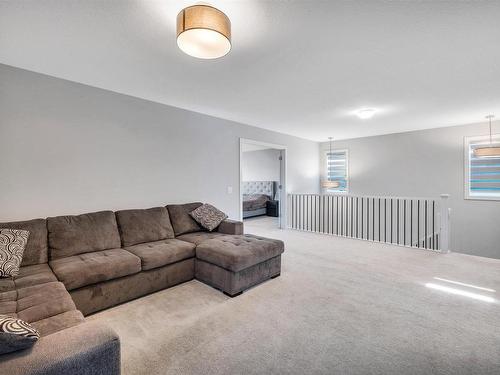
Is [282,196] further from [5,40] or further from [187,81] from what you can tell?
[5,40]

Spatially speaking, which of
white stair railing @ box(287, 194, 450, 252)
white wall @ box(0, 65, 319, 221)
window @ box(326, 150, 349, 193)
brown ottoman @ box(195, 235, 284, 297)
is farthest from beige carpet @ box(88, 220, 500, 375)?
window @ box(326, 150, 349, 193)

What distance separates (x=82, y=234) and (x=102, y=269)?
68 cm

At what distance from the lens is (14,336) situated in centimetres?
101

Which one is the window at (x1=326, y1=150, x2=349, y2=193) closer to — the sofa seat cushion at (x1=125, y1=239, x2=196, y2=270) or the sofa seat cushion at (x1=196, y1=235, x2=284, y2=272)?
the sofa seat cushion at (x1=196, y1=235, x2=284, y2=272)

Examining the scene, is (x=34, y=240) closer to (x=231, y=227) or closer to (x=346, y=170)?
(x=231, y=227)

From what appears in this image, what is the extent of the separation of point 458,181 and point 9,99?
25.4 feet

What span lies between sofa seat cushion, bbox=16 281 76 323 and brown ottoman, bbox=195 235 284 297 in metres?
1.38

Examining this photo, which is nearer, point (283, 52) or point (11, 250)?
point (11, 250)

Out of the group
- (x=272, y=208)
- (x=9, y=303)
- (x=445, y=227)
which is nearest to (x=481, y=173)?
(x=445, y=227)

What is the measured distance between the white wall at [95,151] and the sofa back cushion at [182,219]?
10.4 inches

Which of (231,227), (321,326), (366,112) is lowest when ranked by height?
(321,326)

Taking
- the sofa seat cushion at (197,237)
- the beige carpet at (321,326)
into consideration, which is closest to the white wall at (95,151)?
the sofa seat cushion at (197,237)

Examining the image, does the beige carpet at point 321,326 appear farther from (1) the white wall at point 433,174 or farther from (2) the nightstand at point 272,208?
(2) the nightstand at point 272,208

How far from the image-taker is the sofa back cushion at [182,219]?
361 cm
